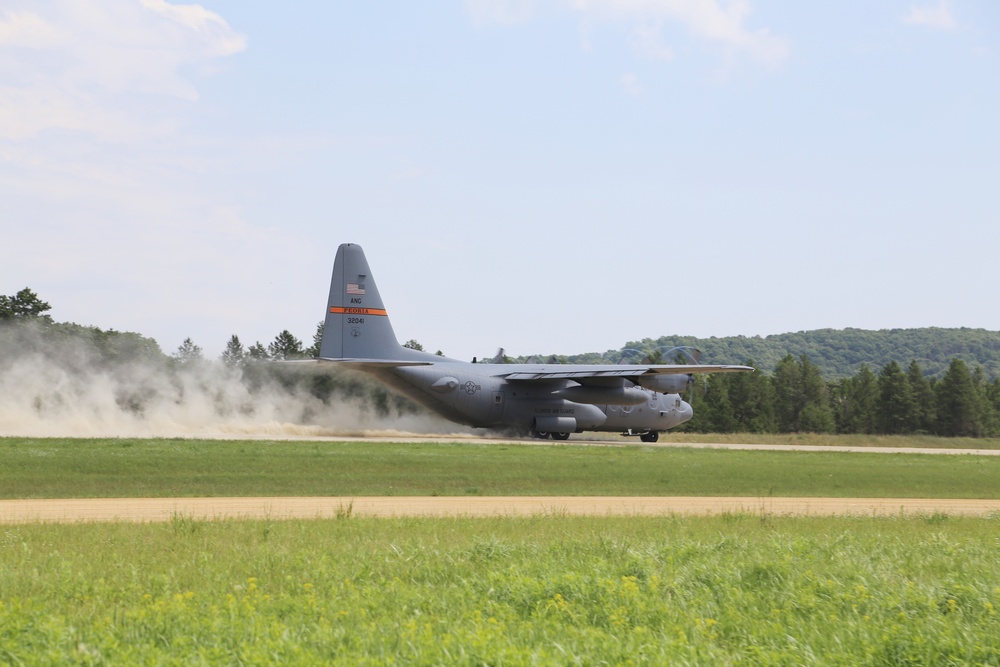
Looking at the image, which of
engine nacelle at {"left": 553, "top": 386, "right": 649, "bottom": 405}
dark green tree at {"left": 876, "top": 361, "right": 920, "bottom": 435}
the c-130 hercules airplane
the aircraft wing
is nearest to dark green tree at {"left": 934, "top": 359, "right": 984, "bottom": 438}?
dark green tree at {"left": 876, "top": 361, "right": 920, "bottom": 435}

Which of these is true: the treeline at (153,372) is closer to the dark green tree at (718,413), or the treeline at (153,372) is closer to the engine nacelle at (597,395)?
the engine nacelle at (597,395)

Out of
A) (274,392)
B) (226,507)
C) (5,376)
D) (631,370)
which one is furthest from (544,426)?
(226,507)

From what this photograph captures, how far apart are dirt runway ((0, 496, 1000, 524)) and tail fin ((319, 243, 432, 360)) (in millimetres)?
24051

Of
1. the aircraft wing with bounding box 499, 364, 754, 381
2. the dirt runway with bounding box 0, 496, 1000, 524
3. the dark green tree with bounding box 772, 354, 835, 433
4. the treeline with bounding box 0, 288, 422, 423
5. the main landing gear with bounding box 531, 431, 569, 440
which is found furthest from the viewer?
the dark green tree with bounding box 772, 354, 835, 433

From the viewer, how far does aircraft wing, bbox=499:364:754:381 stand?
5362 cm

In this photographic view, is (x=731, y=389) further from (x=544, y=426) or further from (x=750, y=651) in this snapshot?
(x=750, y=651)

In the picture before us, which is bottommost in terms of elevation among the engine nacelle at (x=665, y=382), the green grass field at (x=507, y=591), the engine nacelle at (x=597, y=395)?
the green grass field at (x=507, y=591)

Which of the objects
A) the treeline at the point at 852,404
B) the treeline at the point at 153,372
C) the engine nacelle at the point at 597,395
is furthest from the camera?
the treeline at the point at 852,404

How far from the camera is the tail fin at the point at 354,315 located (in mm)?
48688

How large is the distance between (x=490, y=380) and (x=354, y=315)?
9318 millimetres

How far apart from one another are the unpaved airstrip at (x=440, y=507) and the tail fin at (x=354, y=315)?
23831 millimetres

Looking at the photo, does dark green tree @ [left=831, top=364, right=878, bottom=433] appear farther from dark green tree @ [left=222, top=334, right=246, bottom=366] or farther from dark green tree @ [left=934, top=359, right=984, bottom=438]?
dark green tree @ [left=222, top=334, right=246, bottom=366]

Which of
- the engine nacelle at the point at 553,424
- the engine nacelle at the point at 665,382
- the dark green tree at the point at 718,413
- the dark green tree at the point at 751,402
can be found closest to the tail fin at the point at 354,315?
the engine nacelle at the point at 553,424

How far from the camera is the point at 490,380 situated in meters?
54.2
